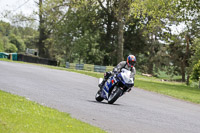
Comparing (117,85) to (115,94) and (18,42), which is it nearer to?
(115,94)

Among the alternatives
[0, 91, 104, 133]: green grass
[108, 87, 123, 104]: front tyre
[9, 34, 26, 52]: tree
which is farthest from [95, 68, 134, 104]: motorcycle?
[9, 34, 26, 52]: tree

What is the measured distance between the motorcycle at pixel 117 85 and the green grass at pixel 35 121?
357 centimetres

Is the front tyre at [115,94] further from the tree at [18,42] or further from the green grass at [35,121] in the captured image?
the tree at [18,42]

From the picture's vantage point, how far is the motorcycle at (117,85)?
41.7ft

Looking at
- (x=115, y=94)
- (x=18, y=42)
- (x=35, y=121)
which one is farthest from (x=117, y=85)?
(x=18, y=42)

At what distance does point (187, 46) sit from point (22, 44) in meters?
106

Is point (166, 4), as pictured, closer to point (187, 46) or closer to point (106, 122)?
point (187, 46)

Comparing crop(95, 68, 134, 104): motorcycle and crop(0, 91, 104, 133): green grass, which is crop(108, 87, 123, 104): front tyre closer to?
crop(95, 68, 134, 104): motorcycle

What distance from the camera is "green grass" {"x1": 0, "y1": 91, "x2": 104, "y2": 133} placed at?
700cm

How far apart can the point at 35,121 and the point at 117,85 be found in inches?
221

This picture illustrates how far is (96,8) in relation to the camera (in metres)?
57.2

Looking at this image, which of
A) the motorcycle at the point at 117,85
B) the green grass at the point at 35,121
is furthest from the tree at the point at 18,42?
the green grass at the point at 35,121

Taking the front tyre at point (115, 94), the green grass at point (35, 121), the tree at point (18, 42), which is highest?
the tree at point (18, 42)

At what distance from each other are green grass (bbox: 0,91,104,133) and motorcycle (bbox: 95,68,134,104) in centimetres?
357
